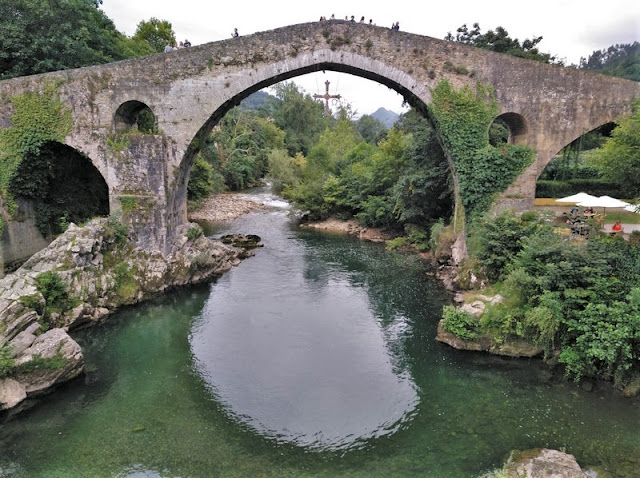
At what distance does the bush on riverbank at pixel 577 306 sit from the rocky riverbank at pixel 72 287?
30.7 feet

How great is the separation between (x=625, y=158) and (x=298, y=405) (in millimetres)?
8882

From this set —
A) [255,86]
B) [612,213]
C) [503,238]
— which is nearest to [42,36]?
[255,86]

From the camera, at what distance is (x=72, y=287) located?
1195 cm

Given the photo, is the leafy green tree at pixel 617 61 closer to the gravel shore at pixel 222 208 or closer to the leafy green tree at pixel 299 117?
the gravel shore at pixel 222 208

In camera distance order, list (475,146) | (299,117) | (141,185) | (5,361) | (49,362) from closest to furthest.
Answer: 1. (5,361)
2. (49,362)
3. (475,146)
4. (141,185)
5. (299,117)

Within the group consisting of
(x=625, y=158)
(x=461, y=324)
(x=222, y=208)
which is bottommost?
(x=461, y=324)

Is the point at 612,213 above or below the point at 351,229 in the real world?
above

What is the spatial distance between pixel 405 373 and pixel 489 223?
181 inches

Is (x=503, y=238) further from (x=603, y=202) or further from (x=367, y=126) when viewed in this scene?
(x=367, y=126)

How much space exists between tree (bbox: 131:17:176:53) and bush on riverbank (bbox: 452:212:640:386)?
2604cm

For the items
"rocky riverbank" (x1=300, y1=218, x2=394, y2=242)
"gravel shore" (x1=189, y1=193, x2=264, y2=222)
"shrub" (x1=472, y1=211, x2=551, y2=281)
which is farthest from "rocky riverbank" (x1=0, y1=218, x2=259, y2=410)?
"shrub" (x1=472, y1=211, x2=551, y2=281)

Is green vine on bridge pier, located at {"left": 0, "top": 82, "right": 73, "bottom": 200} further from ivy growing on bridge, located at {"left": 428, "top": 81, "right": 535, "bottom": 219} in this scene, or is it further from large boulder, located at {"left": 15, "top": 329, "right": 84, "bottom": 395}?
ivy growing on bridge, located at {"left": 428, "top": 81, "right": 535, "bottom": 219}

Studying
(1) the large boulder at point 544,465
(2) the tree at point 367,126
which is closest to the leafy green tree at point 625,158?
(1) the large boulder at point 544,465

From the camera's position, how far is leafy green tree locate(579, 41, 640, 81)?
2722 cm
